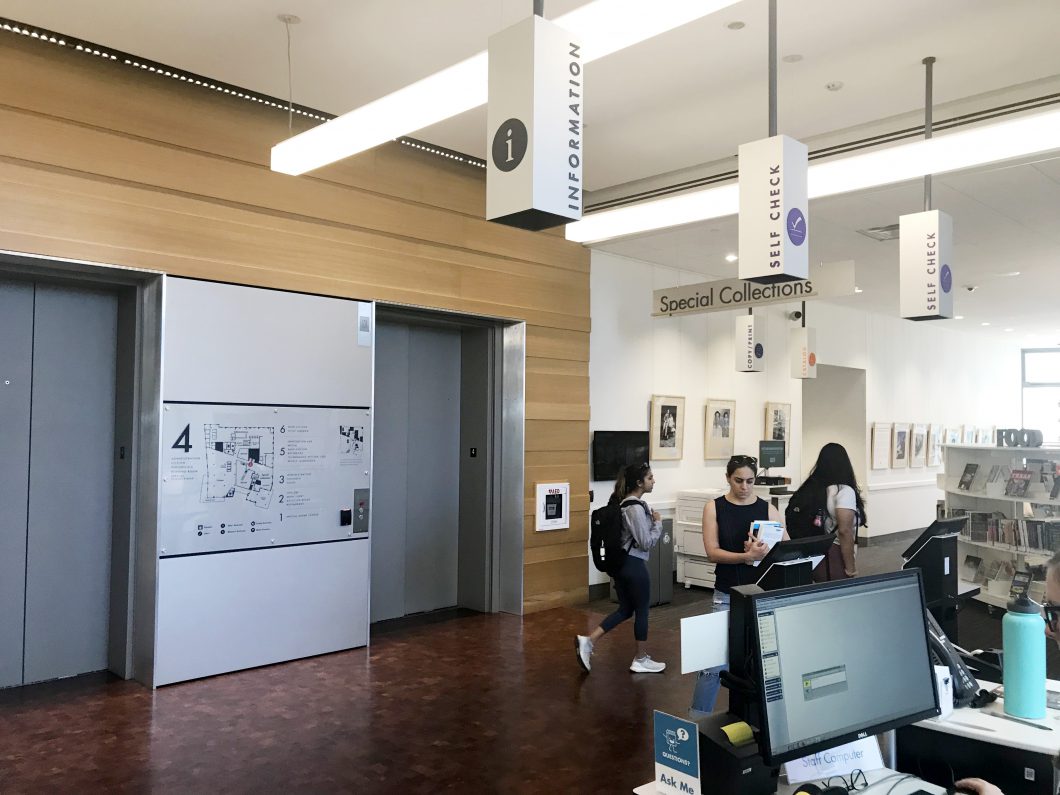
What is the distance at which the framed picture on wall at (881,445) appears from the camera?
13.0 meters

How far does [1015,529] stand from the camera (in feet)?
26.0

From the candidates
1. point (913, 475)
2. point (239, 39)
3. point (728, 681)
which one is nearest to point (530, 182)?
point (728, 681)

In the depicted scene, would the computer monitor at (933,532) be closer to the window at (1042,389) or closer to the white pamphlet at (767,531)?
the white pamphlet at (767,531)

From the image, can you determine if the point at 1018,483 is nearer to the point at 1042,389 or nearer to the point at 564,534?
the point at 564,534

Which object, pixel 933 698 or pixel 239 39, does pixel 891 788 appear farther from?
pixel 239 39

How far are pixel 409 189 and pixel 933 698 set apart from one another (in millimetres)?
5270

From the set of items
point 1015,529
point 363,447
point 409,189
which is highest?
point 409,189

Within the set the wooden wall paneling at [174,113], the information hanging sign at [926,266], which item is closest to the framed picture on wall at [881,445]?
the information hanging sign at [926,266]

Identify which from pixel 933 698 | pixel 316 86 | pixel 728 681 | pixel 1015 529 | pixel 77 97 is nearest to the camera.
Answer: pixel 728 681

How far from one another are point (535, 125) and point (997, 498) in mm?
7452

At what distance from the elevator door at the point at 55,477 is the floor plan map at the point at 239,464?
74cm

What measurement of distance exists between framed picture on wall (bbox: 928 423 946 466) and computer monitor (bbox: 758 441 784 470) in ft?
20.3

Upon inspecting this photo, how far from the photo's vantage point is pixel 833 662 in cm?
193

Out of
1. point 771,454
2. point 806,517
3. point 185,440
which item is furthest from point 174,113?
point 771,454
